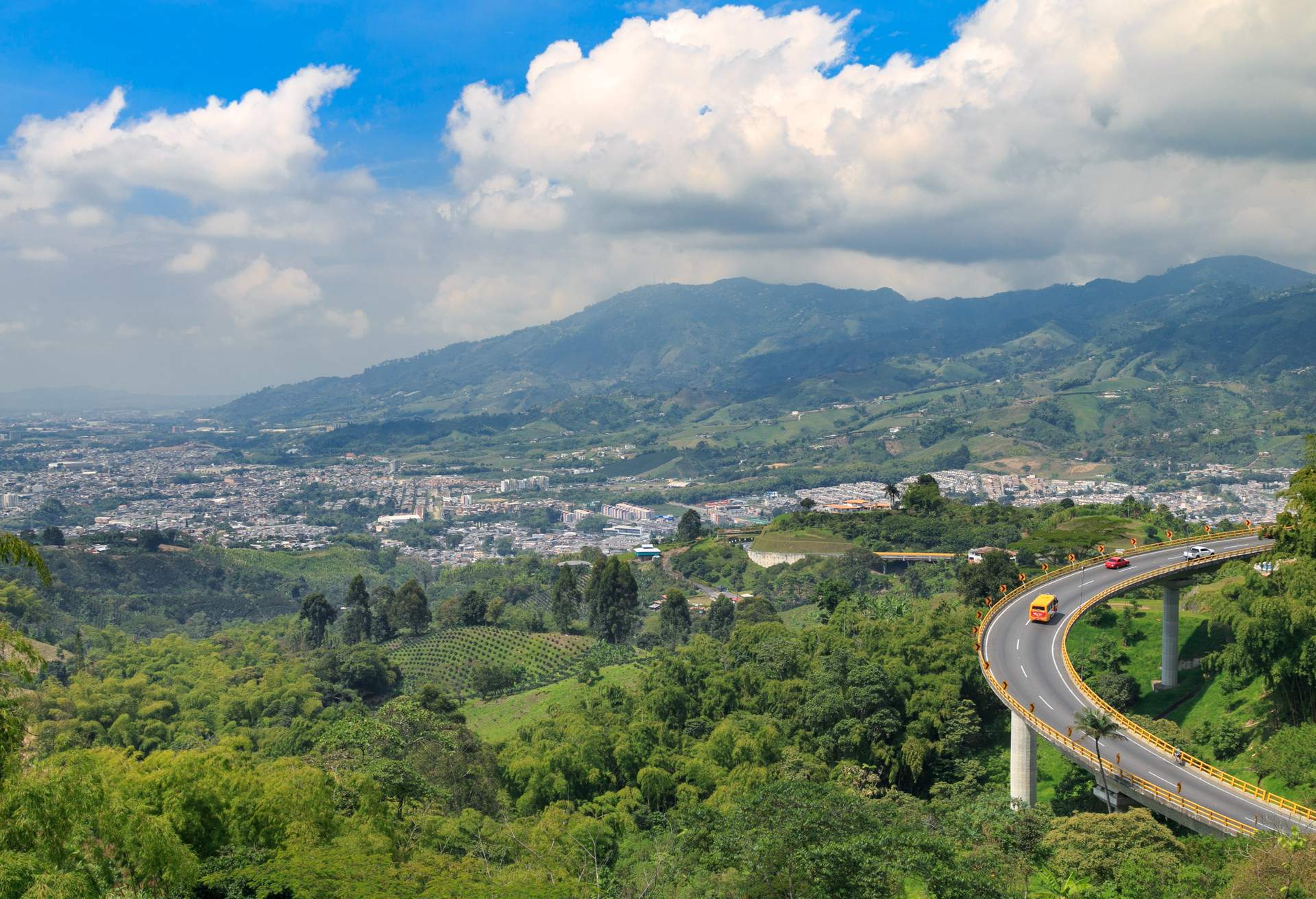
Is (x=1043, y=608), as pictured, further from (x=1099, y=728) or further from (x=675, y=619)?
(x=675, y=619)

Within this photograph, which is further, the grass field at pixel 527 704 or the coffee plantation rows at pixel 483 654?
the coffee plantation rows at pixel 483 654

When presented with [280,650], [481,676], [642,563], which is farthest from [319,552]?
[481,676]

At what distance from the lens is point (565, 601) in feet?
254

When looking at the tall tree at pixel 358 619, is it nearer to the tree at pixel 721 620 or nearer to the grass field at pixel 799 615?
the tree at pixel 721 620

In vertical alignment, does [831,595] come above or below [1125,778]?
below

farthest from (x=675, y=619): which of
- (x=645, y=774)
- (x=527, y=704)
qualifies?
(x=645, y=774)

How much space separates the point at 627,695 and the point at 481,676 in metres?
17.7

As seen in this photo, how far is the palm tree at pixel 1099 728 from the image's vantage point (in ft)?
95.1

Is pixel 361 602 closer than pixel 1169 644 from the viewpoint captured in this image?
No

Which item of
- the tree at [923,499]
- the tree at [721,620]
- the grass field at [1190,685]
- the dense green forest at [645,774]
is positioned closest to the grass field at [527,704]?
the dense green forest at [645,774]

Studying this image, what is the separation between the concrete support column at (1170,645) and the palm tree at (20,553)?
41660 mm

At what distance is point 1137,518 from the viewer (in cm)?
7488

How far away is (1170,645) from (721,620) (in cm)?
3688

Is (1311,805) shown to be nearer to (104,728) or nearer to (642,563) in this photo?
(104,728)
